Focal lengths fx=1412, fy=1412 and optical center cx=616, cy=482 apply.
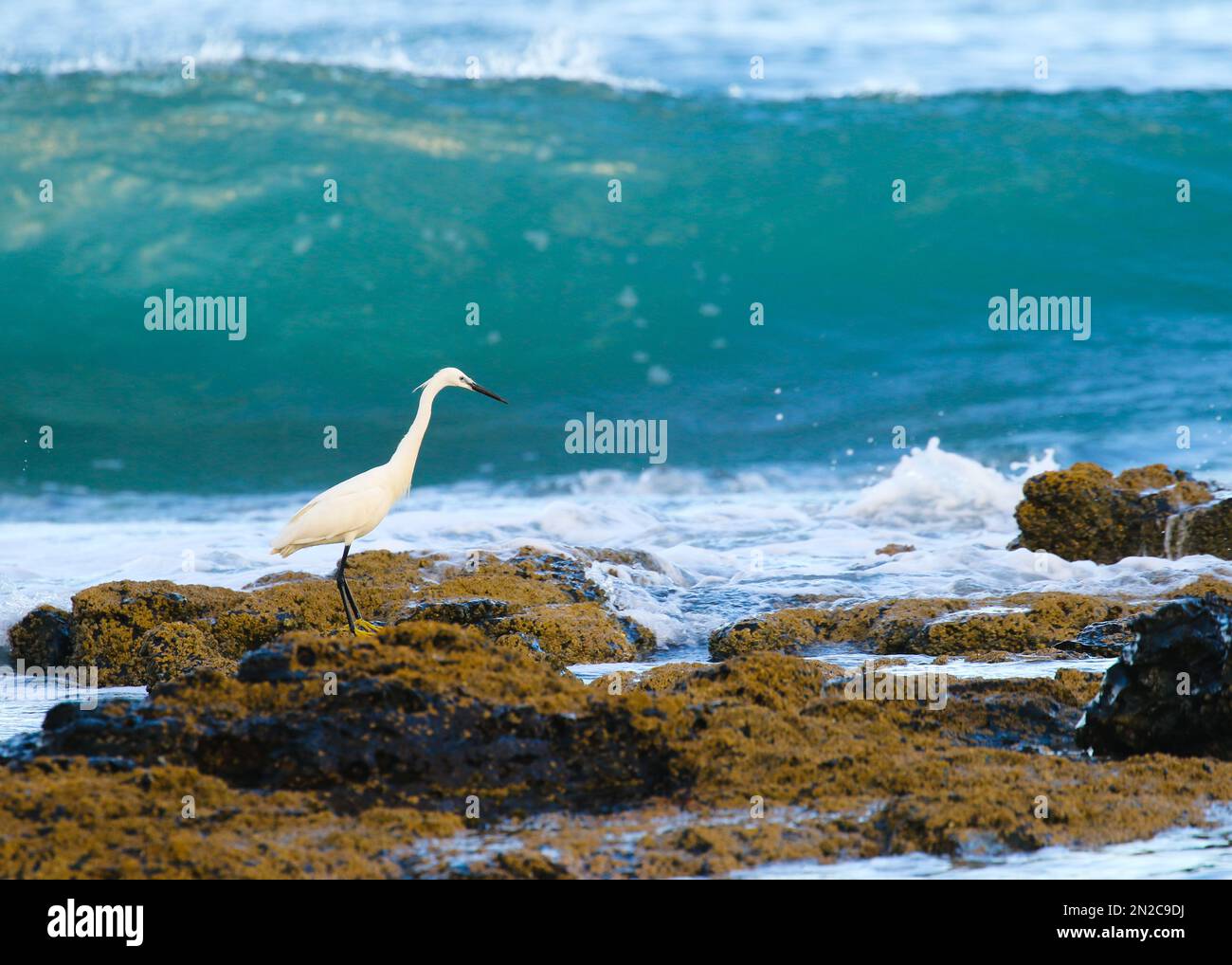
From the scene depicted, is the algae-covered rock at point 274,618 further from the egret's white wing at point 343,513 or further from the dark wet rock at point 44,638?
the egret's white wing at point 343,513

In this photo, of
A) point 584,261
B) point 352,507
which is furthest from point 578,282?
point 352,507

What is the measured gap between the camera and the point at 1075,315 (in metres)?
19.7

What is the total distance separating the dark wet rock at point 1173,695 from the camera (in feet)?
16.2

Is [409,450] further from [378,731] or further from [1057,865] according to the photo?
[1057,865]

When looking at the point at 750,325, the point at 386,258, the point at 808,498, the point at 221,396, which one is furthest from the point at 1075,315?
the point at 221,396

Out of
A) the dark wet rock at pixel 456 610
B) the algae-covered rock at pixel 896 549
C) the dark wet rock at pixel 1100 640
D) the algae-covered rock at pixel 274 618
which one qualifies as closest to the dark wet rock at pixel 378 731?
the algae-covered rock at pixel 274 618

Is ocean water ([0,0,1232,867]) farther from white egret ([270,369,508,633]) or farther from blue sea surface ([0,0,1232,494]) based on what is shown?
white egret ([270,369,508,633])

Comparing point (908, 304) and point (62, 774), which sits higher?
point (908, 304)

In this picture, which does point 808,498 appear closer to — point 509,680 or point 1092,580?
point 1092,580

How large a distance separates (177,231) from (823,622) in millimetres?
14415

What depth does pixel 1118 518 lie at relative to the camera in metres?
10.3

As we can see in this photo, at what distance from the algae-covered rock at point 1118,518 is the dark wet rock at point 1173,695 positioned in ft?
17.7

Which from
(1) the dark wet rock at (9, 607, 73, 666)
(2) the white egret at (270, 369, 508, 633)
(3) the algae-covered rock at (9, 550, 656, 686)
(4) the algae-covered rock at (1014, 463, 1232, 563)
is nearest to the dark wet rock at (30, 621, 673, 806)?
(2) the white egret at (270, 369, 508, 633)
